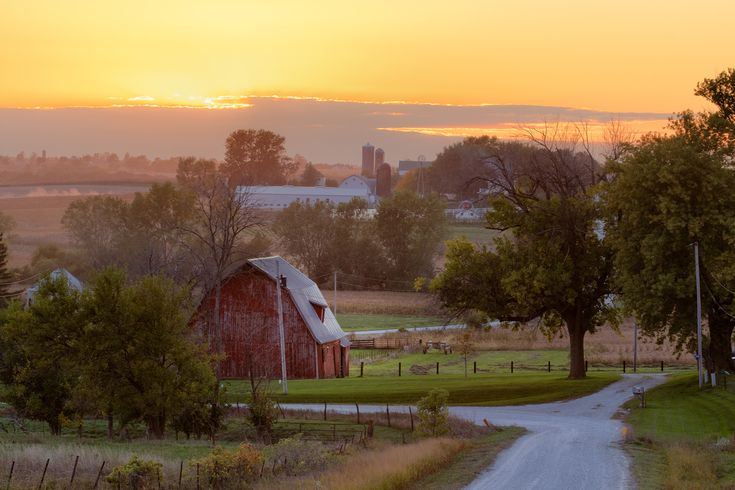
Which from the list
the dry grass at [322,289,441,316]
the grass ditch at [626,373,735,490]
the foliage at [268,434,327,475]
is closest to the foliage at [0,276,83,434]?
the foliage at [268,434,327,475]

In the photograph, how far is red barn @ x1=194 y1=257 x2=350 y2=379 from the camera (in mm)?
71625

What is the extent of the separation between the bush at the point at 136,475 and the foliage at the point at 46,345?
1570 centimetres

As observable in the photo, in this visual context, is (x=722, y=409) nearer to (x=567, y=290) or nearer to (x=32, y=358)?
(x=567, y=290)

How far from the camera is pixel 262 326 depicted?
71875mm

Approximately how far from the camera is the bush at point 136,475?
25766 mm

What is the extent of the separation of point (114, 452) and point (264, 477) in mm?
6536

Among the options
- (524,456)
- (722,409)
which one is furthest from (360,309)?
(524,456)

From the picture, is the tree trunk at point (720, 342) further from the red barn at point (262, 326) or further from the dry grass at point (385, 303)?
the dry grass at point (385, 303)

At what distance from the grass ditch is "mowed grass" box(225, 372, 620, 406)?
476cm

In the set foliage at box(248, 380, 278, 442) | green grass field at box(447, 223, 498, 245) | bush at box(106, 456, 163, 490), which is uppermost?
green grass field at box(447, 223, 498, 245)

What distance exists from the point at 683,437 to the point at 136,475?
72.9ft

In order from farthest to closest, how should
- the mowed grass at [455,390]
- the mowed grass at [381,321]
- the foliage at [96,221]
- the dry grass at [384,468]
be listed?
the foliage at [96,221]
the mowed grass at [381,321]
the mowed grass at [455,390]
the dry grass at [384,468]

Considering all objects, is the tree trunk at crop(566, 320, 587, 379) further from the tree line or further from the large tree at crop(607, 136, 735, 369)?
the large tree at crop(607, 136, 735, 369)

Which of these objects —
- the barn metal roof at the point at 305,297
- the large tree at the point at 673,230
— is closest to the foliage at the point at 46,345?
the barn metal roof at the point at 305,297
